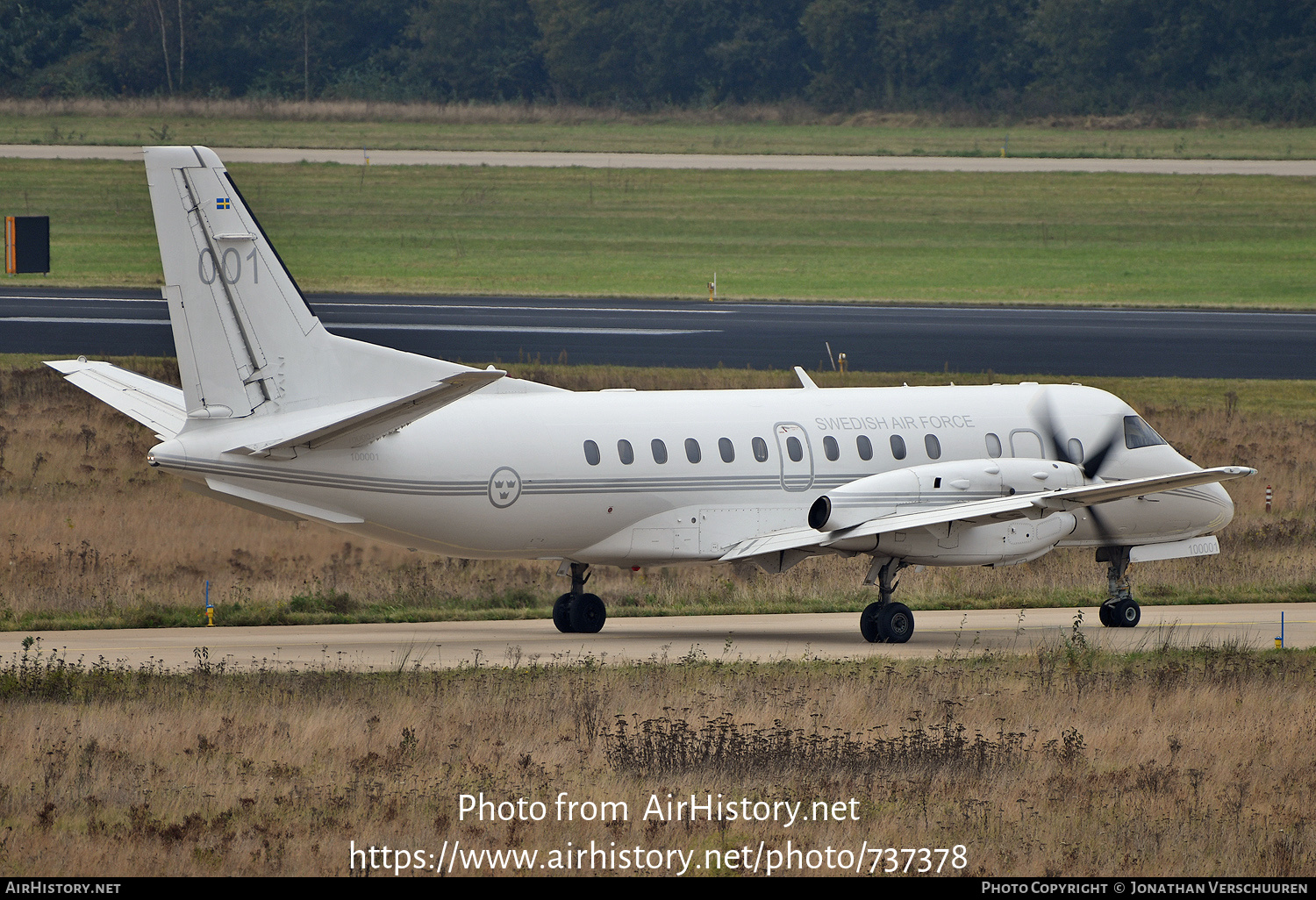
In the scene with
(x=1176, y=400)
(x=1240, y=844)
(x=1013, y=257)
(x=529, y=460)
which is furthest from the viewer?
(x=1013, y=257)

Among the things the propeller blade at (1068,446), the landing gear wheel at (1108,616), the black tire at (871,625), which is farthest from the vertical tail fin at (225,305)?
the landing gear wheel at (1108,616)

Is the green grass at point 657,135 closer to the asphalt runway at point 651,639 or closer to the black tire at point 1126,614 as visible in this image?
the asphalt runway at point 651,639

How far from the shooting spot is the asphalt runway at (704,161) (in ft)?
321

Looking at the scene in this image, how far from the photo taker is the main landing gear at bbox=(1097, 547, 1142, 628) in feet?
84.5

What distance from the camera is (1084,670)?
21234 millimetres

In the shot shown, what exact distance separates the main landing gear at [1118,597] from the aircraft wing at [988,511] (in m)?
1.96

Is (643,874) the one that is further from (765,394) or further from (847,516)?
(765,394)

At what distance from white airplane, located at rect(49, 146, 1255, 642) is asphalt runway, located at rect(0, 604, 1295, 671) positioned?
88 centimetres

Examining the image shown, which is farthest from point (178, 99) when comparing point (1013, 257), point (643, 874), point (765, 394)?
point (643, 874)

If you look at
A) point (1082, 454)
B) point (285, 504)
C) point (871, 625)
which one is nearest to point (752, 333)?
point (1082, 454)

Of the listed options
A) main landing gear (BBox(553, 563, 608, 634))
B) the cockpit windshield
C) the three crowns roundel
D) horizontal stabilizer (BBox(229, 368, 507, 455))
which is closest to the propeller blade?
the cockpit windshield

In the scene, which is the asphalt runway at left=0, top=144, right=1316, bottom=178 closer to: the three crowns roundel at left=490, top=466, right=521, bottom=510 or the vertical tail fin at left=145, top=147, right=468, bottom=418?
the vertical tail fin at left=145, top=147, right=468, bottom=418

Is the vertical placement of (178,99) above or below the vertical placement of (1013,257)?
above
